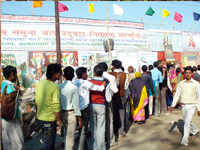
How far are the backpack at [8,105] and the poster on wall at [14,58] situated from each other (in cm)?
1229

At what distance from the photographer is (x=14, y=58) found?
48.8 ft

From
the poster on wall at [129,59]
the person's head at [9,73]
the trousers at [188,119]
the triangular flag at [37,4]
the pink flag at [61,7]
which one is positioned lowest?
the trousers at [188,119]

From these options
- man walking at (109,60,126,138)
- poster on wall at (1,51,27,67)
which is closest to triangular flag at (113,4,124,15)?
poster on wall at (1,51,27,67)

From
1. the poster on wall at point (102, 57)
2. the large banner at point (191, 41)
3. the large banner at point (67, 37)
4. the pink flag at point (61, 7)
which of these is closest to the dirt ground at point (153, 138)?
the poster on wall at point (102, 57)

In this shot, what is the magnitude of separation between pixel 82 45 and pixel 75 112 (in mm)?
13260

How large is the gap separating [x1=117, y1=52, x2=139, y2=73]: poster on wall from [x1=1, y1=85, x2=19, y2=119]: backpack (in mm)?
14496

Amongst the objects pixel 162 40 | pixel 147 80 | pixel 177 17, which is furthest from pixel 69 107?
pixel 177 17

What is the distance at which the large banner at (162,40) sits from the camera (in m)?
18.9

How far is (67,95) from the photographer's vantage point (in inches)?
145

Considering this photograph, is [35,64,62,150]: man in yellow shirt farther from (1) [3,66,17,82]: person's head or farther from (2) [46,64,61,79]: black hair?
(1) [3,66,17,82]: person's head

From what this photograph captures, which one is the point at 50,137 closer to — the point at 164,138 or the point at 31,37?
the point at 164,138

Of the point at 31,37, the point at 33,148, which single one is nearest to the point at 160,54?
the point at 31,37

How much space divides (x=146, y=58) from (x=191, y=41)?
18.7 ft

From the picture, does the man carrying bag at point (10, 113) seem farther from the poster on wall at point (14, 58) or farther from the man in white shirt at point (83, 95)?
the poster on wall at point (14, 58)
